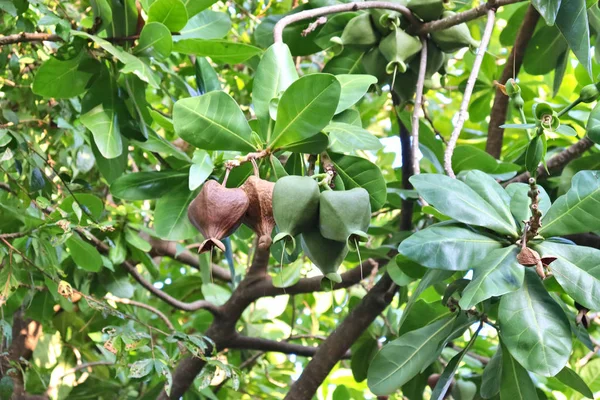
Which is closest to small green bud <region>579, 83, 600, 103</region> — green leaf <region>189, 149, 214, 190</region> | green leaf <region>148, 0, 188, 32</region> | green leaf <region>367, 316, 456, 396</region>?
green leaf <region>367, 316, 456, 396</region>

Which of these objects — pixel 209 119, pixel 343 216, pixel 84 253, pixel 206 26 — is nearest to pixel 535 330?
pixel 343 216

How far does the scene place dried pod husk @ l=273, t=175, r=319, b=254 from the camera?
0.93 metres

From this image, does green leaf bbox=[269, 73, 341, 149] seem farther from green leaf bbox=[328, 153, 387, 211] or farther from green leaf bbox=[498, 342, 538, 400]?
green leaf bbox=[498, 342, 538, 400]

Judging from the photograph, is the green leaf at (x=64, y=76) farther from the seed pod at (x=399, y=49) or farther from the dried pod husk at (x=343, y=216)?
the dried pod husk at (x=343, y=216)

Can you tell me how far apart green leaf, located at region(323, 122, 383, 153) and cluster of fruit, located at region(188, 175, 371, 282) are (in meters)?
0.11

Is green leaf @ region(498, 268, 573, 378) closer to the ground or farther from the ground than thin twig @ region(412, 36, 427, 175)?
closer to the ground

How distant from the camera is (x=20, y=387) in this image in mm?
Answer: 2188

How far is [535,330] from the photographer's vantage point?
1014 mm

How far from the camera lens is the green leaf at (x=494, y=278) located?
97 centimetres

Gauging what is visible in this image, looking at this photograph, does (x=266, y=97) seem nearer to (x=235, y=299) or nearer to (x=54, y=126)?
(x=54, y=126)

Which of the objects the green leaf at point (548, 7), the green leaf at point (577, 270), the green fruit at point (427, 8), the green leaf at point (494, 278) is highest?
the green leaf at point (548, 7)

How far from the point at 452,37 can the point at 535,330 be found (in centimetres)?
60

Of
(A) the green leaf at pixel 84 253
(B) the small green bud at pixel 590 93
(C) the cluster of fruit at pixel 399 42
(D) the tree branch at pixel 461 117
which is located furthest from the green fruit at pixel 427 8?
(A) the green leaf at pixel 84 253

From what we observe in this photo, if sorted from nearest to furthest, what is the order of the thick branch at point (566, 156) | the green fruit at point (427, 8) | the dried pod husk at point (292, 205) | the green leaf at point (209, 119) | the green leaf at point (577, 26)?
the dried pod husk at point (292, 205), the green leaf at point (209, 119), the green leaf at point (577, 26), the green fruit at point (427, 8), the thick branch at point (566, 156)
